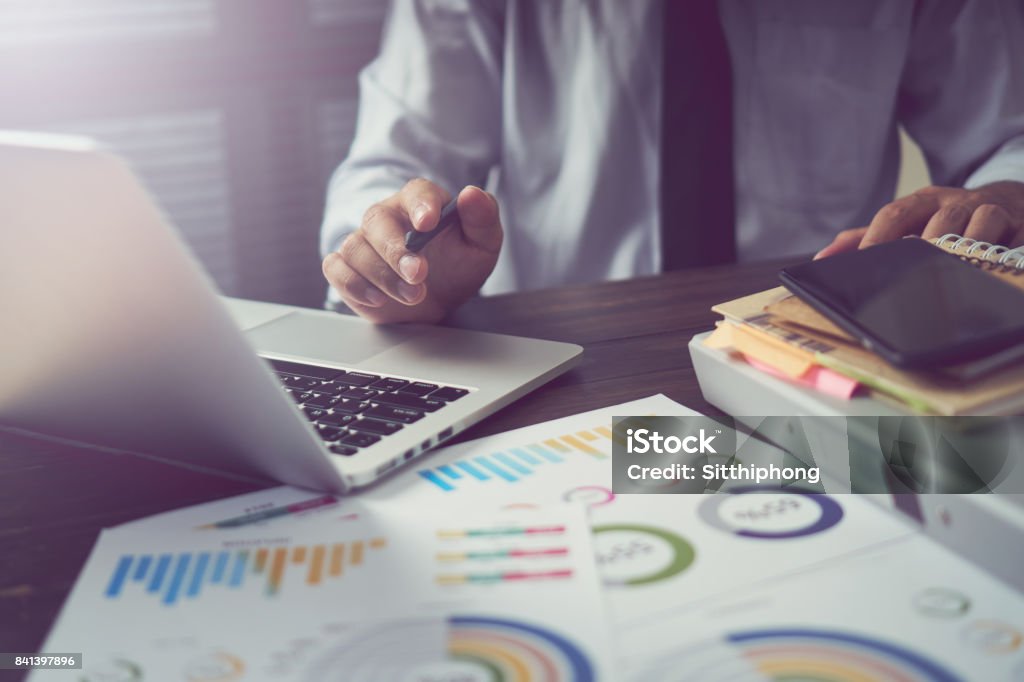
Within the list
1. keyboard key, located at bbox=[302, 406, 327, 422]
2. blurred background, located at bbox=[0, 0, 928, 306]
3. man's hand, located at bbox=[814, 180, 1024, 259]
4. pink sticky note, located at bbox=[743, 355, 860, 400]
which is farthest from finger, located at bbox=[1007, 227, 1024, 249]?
blurred background, located at bbox=[0, 0, 928, 306]

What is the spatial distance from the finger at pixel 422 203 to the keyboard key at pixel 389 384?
16 centimetres

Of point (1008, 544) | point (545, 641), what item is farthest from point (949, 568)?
point (545, 641)

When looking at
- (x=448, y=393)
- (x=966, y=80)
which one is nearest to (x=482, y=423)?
(x=448, y=393)

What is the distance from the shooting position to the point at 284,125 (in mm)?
2377

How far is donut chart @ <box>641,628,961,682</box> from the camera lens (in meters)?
0.34

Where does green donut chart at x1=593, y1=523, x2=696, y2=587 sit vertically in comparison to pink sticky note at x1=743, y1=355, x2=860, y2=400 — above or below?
below

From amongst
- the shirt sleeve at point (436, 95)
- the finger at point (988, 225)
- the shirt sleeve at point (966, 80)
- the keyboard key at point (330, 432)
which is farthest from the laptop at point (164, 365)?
the shirt sleeve at point (966, 80)

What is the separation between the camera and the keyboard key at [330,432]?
0.54 m

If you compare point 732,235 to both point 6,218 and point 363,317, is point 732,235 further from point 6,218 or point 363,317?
point 6,218

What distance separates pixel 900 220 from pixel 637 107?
0.63m

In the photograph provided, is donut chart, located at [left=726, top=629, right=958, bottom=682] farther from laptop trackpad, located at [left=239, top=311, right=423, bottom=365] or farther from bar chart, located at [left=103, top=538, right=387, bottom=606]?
laptop trackpad, located at [left=239, top=311, right=423, bottom=365]

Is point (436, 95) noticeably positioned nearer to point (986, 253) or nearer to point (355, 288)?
point (355, 288)

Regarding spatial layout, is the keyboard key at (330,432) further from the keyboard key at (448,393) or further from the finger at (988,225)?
the finger at (988,225)

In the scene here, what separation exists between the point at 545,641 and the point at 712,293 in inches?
20.7
